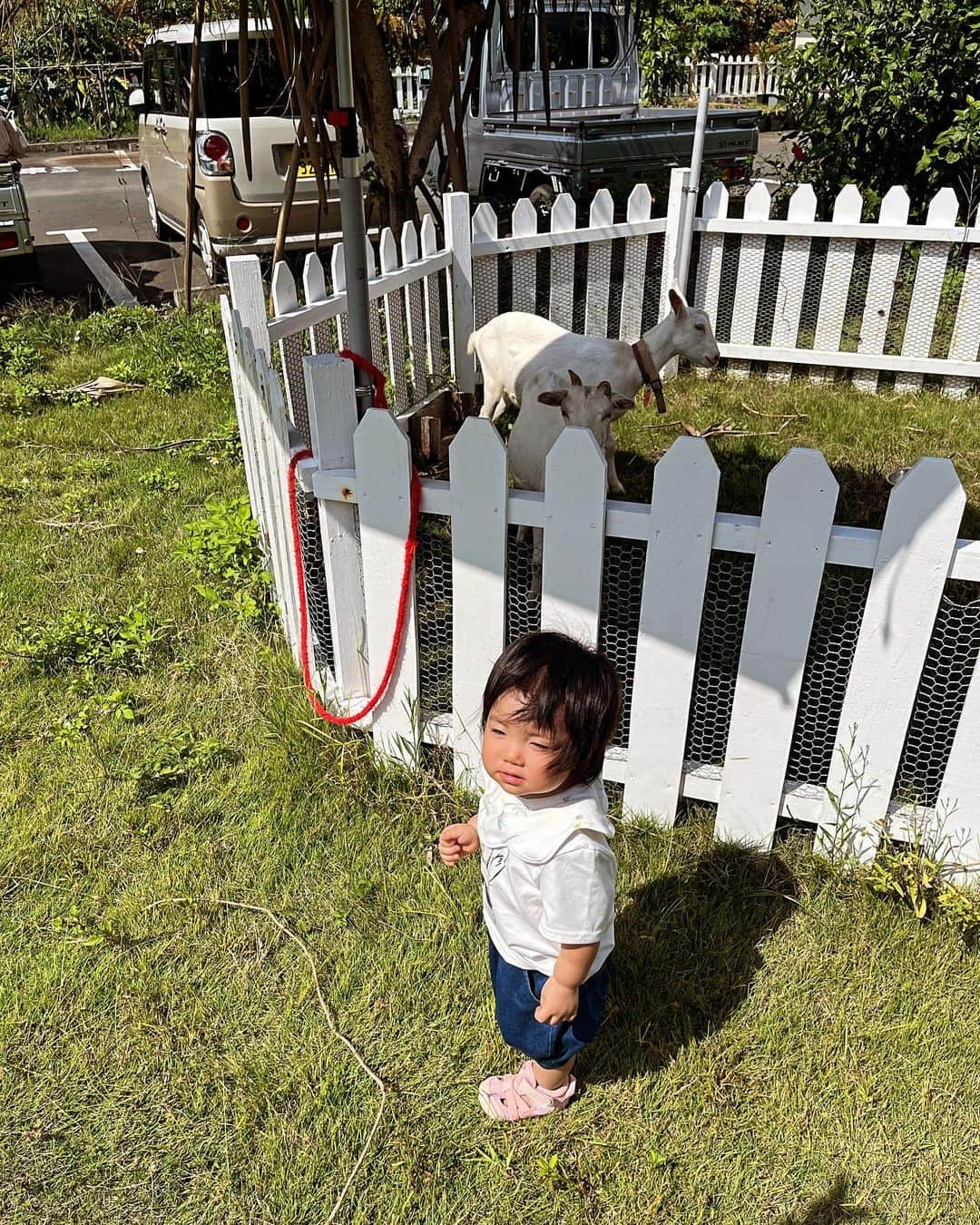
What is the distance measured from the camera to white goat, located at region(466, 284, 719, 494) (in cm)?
366

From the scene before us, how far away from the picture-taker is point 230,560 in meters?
3.66

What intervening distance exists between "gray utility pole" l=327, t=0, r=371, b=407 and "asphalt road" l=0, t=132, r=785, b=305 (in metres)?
5.64

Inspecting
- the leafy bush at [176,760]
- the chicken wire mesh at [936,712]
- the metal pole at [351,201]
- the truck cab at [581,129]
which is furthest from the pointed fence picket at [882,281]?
the leafy bush at [176,760]

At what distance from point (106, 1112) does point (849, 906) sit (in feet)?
5.68

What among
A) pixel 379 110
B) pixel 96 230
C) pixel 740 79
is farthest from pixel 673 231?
pixel 740 79

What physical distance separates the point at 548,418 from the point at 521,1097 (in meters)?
2.20

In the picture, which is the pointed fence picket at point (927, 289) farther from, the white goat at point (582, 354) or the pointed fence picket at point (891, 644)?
the pointed fence picket at point (891, 644)

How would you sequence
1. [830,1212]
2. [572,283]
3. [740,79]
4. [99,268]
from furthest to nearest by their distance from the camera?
[740,79] < [99,268] < [572,283] < [830,1212]

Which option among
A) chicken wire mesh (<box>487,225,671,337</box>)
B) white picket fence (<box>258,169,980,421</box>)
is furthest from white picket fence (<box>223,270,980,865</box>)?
chicken wire mesh (<box>487,225,671,337</box>)

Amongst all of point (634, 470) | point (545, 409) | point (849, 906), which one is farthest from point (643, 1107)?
point (634, 470)

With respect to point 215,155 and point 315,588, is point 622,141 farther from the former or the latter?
point 315,588

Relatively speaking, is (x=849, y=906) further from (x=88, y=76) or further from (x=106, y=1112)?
(x=88, y=76)

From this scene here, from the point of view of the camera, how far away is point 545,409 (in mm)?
3340

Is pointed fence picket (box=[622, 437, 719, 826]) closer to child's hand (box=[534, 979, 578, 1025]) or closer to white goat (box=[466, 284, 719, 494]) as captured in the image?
child's hand (box=[534, 979, 578, 1025])
